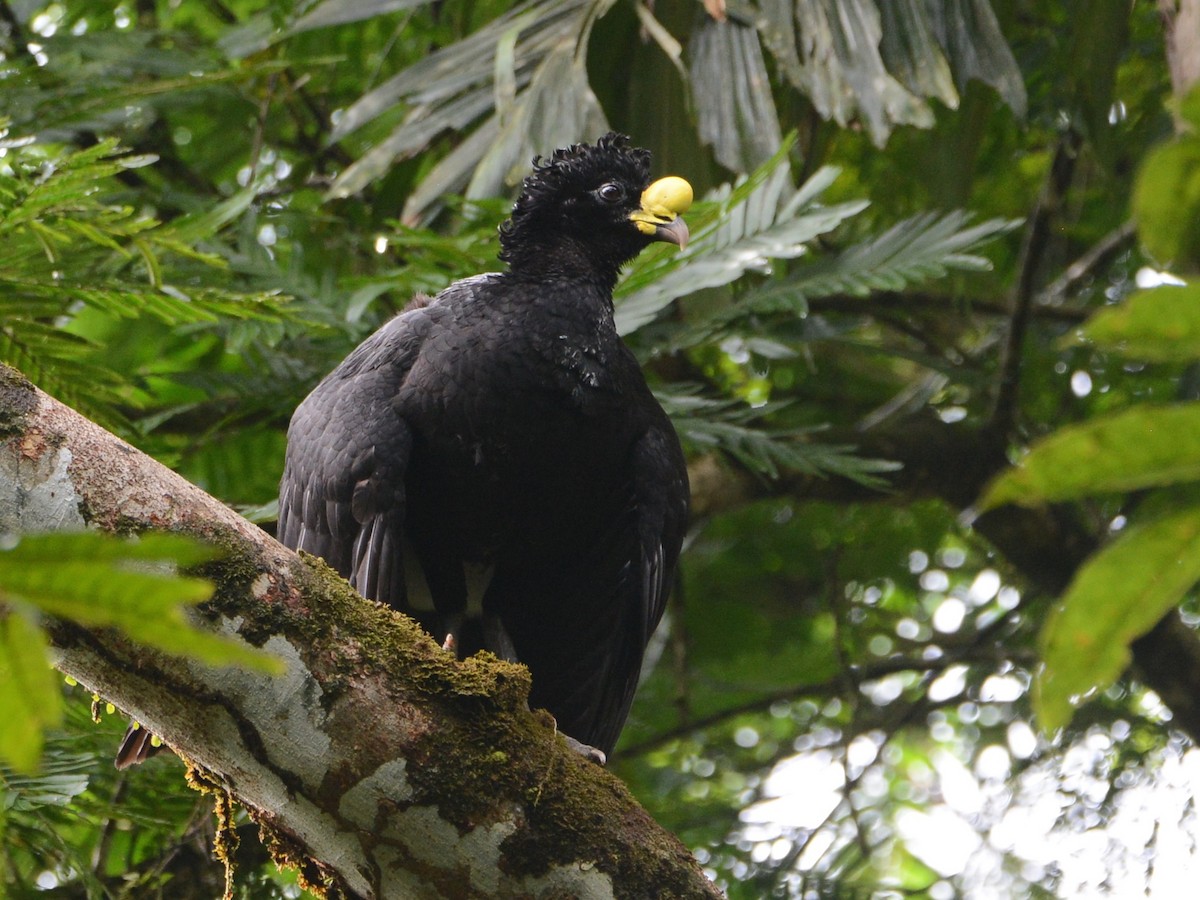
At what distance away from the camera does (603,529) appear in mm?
3906

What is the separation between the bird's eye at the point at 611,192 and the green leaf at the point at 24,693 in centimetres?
343

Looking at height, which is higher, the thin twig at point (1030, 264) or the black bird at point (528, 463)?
the black bird at point (528, 463)

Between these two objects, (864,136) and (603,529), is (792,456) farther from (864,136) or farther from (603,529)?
(864,136)

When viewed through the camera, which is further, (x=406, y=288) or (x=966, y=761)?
(x=966, y=761)

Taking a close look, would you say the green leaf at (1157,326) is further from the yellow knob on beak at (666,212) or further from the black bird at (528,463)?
the yellow knob on beak at (666,212)

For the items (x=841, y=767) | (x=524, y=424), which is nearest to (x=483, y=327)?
(x=524, y=424)

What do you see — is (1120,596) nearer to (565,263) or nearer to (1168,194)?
(1168,194)

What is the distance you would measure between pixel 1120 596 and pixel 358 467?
279cm

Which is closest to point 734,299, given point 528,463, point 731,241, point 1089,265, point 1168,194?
point 731,241

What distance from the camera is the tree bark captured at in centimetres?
241

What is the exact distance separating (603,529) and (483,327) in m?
0.68

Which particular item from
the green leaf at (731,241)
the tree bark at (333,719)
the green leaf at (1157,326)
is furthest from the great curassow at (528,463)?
the green leaf at (1157,326)

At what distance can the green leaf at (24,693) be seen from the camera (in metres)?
0.98

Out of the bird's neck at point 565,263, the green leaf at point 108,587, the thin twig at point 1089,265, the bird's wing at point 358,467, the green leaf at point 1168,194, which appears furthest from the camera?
the thin twig at point 1089,265
